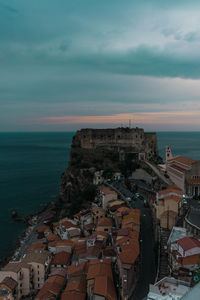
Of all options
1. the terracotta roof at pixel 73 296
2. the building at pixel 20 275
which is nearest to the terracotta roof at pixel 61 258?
the building at pixel 20 275

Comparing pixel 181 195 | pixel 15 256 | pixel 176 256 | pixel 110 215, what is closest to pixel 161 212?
pixel 181 195

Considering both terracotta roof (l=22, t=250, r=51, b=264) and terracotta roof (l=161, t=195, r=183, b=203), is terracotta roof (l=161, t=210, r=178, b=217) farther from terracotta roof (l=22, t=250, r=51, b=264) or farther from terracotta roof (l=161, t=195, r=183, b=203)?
terracotta roof (l=22, t=250, r=51, b=264)

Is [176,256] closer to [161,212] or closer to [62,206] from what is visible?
[161,212]

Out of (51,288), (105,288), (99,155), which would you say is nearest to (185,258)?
(105,288)

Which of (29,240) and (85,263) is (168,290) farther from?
(29,240)

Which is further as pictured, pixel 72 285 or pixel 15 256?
pixel 15 256

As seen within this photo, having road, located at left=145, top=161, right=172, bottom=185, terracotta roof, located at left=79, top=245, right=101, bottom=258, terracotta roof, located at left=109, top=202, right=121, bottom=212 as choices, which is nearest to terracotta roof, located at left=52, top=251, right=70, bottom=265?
terracotta roof, located at left=79, top=245, right=101, bottom=258
